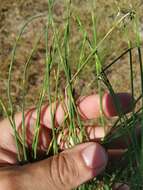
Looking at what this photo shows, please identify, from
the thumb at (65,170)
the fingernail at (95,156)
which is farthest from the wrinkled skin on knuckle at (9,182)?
the fingernail at (95,156)

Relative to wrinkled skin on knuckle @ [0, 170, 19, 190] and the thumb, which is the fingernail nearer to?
the thumb

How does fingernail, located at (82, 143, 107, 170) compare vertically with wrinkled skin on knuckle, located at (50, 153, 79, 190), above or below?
above

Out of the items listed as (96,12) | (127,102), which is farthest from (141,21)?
(127,102)

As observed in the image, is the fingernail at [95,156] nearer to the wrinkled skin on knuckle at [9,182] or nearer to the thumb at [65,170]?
the thumb at [65,170]

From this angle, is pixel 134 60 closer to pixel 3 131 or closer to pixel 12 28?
pixel 12 28

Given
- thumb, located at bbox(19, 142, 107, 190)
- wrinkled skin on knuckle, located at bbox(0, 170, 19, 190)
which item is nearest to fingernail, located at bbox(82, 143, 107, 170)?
thumb, located at bbox(19, 142, 107, 190)
